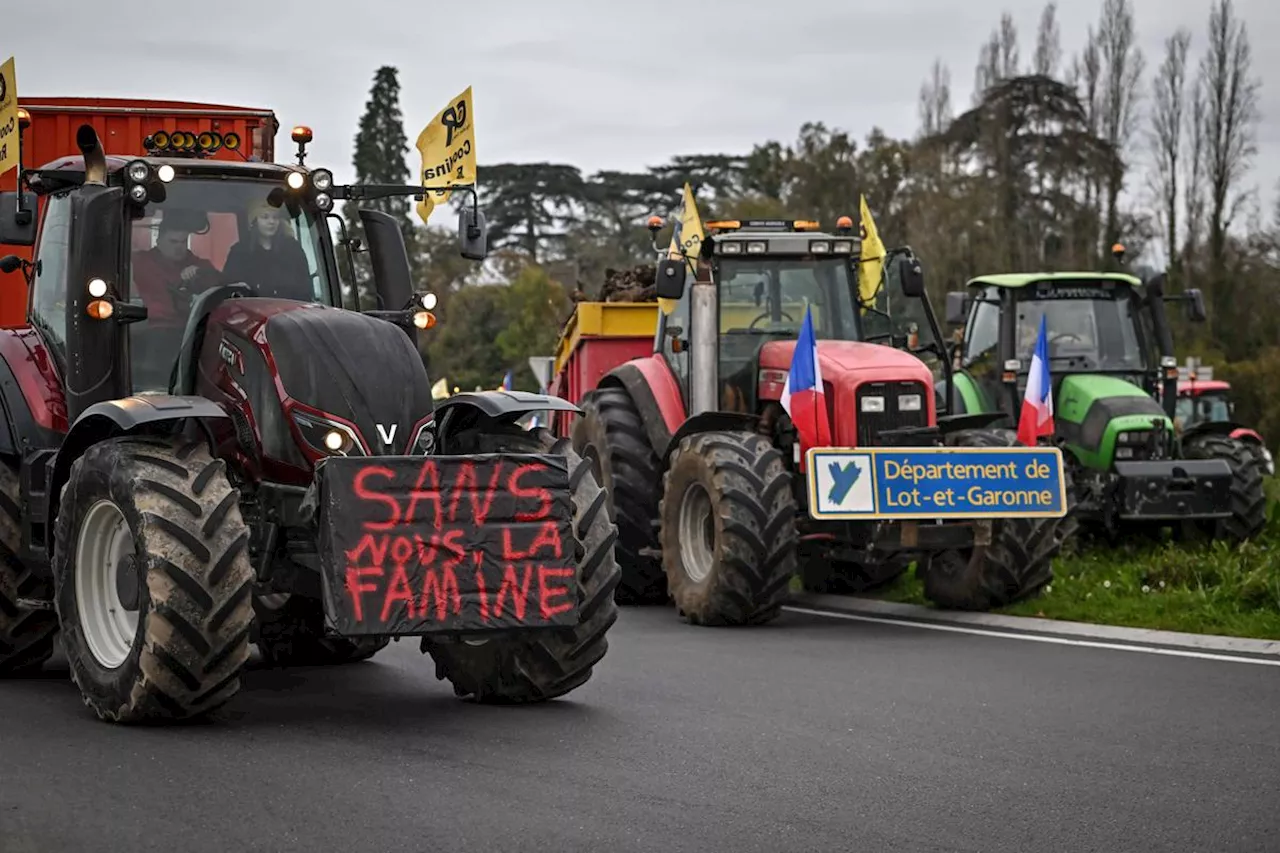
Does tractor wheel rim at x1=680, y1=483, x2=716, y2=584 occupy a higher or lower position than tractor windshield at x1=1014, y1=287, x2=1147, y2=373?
lower

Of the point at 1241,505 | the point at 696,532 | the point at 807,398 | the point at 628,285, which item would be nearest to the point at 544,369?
the point at 628,285

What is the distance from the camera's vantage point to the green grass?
1350cm

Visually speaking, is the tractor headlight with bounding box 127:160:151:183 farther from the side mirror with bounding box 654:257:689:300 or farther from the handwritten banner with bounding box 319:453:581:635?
the side mirror with bounding box 654:257:689:300

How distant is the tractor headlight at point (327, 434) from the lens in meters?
8.79

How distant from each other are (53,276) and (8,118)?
84 cm

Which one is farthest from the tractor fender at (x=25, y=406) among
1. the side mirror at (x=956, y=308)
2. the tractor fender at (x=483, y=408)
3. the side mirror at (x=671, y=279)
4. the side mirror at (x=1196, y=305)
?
the side mirror at (x=1196, y=305)

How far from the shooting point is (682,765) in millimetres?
7809

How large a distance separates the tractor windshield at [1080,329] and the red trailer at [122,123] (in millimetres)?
7379

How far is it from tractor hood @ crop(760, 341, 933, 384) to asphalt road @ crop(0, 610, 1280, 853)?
356 centimetres

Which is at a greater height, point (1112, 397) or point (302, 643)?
point (1112, 397)

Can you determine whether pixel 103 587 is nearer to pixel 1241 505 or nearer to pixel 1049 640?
pixel 1049 640

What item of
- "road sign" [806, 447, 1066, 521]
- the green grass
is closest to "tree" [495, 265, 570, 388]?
the green grass

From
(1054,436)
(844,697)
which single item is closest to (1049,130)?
(1054,436)

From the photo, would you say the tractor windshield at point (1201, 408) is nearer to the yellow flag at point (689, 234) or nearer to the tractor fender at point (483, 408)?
the yellow flag at point (689, 234)
